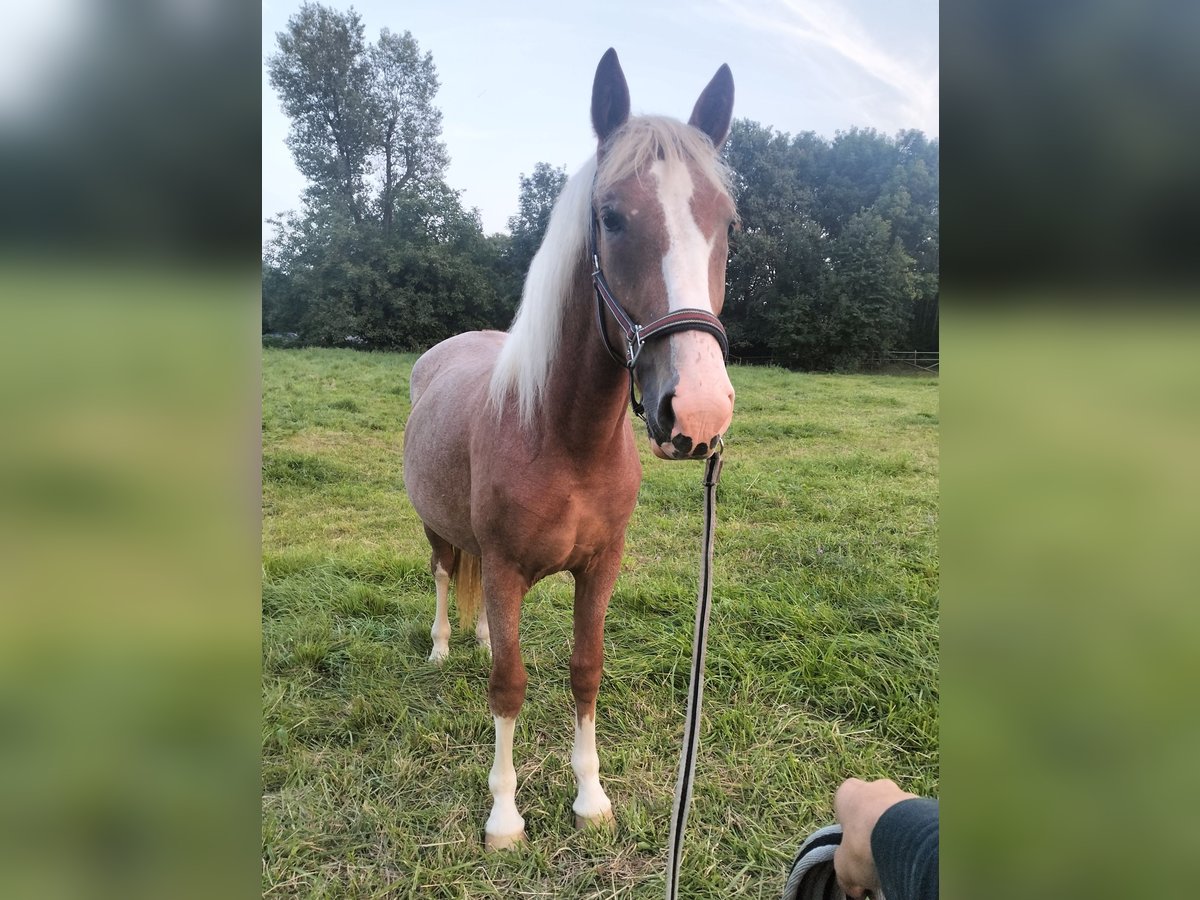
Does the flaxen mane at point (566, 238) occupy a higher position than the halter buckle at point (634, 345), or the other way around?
the flaxen mane at point (566, 238)

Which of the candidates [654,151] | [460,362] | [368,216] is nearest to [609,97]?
[654,151]

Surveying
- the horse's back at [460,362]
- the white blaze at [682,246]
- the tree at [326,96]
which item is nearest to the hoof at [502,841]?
the horse's back at [460,362]

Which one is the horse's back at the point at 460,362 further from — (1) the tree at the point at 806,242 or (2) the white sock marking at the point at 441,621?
(1) the tree at the point at 806,242

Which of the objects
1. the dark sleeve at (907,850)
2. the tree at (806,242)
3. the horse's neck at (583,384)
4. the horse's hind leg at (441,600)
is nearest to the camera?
the dark sleeve at (907,850)

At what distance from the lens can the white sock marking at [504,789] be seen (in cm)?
214

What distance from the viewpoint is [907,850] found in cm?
91

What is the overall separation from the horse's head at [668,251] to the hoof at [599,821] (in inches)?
59.8

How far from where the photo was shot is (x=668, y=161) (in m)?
1.45

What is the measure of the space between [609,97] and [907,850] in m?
1.70
